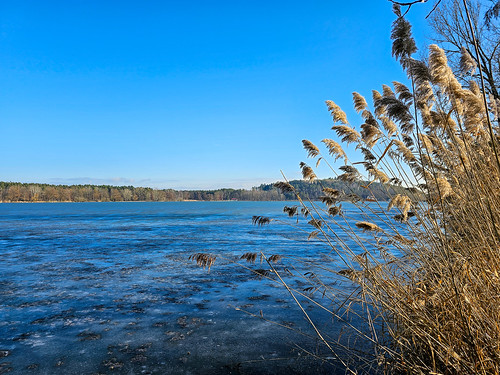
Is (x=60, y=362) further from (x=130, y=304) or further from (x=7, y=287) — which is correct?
(x=7, y=287)

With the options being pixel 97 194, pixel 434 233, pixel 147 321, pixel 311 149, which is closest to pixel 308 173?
pixel 311 149

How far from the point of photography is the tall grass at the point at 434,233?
8.20 ft

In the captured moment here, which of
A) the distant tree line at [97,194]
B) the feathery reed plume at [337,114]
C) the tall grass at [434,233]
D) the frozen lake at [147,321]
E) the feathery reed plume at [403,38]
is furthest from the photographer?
the distant tree line at [97,194]

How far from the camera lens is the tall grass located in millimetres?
2500

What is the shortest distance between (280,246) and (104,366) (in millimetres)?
9284

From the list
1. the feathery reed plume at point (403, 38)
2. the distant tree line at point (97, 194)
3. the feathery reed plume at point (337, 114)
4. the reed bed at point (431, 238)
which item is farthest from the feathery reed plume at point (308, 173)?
the distant tree line at point (97, 194)

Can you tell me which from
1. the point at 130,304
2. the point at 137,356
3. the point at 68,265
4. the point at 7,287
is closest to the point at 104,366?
the point at 137,356

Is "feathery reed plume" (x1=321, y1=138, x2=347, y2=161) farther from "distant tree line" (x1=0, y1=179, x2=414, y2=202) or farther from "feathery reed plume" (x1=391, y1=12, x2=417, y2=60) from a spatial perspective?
"distant tree line" (x1=0, y1=179, x2=414, y2=202)

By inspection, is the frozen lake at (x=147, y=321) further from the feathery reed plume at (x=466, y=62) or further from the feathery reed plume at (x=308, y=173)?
the feathery reed plume at (x=466, y=62)

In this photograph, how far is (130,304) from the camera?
5762 mm

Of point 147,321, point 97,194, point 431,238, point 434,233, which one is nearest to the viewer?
point 431,238

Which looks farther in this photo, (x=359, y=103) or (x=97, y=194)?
(x=97, y=194)

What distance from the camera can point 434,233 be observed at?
3.88 m

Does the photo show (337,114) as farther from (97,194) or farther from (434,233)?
(97,194)
